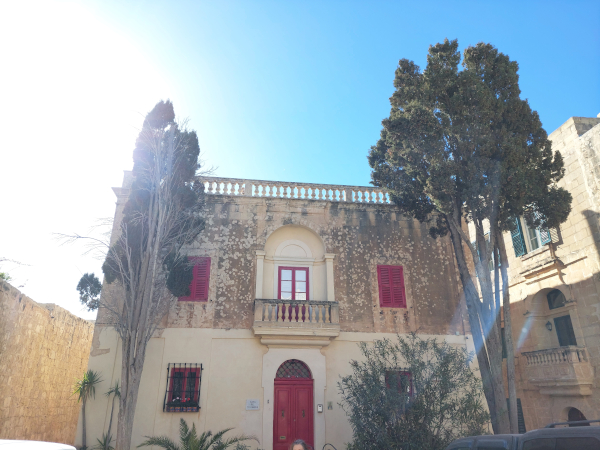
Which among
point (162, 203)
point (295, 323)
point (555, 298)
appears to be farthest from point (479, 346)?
point (162, 203)

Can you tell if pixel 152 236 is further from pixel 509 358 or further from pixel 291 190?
pixel 509 358

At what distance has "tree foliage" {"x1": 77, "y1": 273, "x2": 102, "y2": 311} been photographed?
11820mm

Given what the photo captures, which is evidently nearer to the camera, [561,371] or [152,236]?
[152,236]

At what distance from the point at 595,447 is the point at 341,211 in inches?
466

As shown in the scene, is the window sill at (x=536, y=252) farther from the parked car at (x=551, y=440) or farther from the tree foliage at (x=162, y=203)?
the tree foliage at (x=162, y=203)

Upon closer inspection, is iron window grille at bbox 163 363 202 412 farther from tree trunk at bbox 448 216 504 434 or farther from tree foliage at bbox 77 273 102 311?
tree trunk at bbox 448 216 504 434

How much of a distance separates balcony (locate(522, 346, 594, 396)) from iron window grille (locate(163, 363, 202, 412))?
11052 millimetres

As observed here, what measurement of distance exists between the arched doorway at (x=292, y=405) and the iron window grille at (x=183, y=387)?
2.41 meters

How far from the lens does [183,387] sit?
12336 mm

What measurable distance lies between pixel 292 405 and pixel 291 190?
24.3 ft

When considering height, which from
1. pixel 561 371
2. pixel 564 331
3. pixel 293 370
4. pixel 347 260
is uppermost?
pixel 347 260

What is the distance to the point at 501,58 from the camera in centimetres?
1171

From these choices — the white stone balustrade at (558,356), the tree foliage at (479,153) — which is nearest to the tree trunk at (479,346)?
the tree foliage at (479,153)

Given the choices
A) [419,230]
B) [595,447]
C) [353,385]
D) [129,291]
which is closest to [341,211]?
[419,230]
